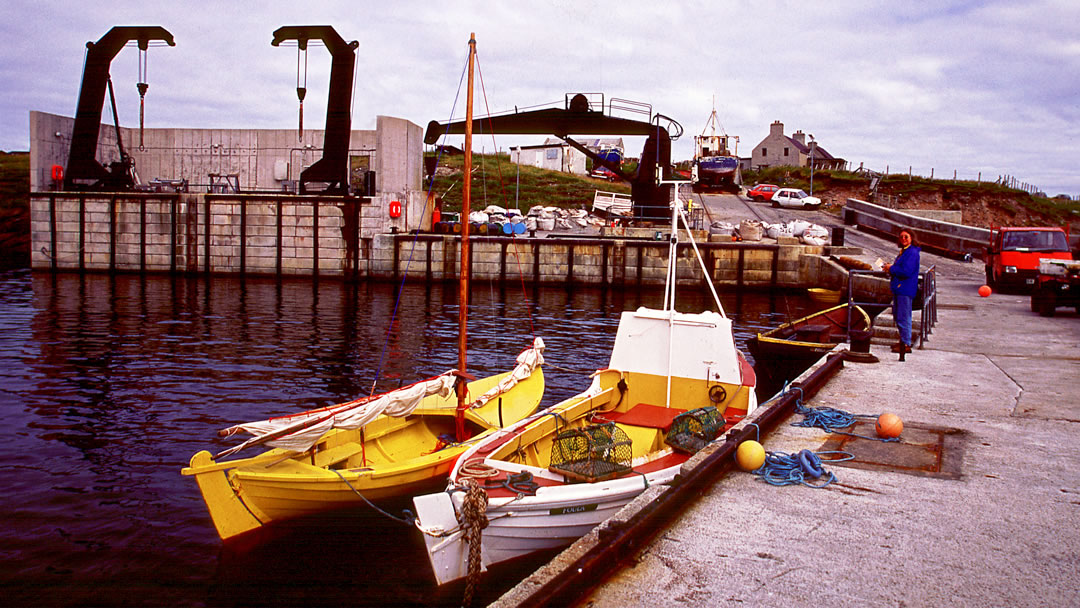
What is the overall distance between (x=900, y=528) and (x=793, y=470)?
49.7 inches

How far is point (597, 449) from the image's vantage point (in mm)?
7262

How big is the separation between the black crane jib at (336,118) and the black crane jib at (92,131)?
10022 millimetres

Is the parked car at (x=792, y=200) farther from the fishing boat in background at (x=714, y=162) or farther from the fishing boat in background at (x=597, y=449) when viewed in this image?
the fishing boat in background at (x=597, y=449)

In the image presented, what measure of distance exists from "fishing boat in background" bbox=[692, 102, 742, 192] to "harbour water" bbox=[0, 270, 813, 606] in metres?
26.9

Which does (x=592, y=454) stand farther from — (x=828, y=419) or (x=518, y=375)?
(x=518, y=375)

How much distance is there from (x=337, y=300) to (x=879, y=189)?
48.8 meters

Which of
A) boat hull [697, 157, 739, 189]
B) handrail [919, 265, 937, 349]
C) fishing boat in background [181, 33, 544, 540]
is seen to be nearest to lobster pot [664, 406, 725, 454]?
fishing boat in background [181, 33, 544, 540]

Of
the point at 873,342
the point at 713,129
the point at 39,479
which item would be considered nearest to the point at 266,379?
the point at 39,479

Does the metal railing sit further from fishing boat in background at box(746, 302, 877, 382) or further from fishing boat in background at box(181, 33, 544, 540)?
fishing boat in background at box(181, 33, 544, 540)

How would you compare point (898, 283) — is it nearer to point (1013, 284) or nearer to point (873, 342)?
point (873, 342)

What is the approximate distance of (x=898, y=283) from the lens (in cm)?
1309

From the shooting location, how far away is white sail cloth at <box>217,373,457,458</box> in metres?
7.19

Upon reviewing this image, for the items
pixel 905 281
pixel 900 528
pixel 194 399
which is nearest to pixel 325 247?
pixel 194 399

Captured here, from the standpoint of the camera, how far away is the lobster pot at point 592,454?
700cm
